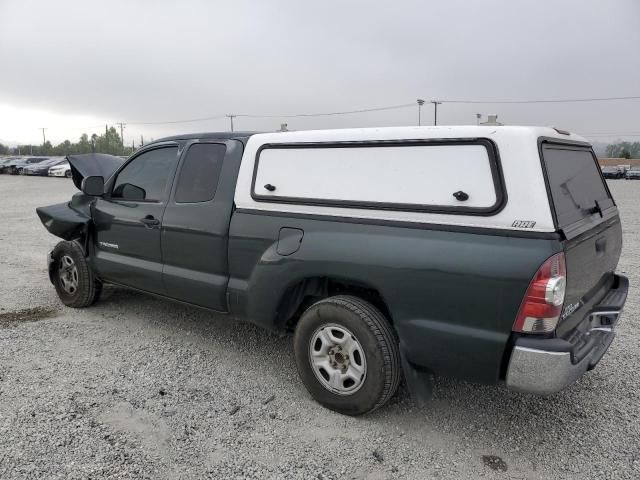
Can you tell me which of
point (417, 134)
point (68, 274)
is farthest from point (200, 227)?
point (68, 274)

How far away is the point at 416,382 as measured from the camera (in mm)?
3033

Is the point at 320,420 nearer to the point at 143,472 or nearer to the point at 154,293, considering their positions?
the point at 143,472

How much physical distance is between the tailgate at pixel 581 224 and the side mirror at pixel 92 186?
395 cm

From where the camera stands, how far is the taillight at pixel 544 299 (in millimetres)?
2490

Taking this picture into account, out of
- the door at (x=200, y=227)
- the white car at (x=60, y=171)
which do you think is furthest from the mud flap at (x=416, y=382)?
the white car at (x=60, y=171)

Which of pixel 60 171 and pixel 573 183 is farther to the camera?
pixel 60 171

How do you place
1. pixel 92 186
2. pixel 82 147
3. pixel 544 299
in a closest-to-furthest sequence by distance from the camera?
1. pixel 544 299
2. pixel 92 186
3. pixel 82 147

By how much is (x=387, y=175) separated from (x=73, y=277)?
3.87 metres

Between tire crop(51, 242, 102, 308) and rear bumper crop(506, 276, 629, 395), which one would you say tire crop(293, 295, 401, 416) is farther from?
tire crop(51, 242, 102, 308)

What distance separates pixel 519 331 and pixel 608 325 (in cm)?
114

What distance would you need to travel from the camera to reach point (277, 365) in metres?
4.03

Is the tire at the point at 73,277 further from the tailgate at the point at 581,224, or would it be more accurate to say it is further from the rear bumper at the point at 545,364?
the tailgate at the point at 581,224

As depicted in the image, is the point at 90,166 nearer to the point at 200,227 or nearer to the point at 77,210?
the point at 77,210

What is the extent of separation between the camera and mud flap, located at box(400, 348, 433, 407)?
3.00 m
